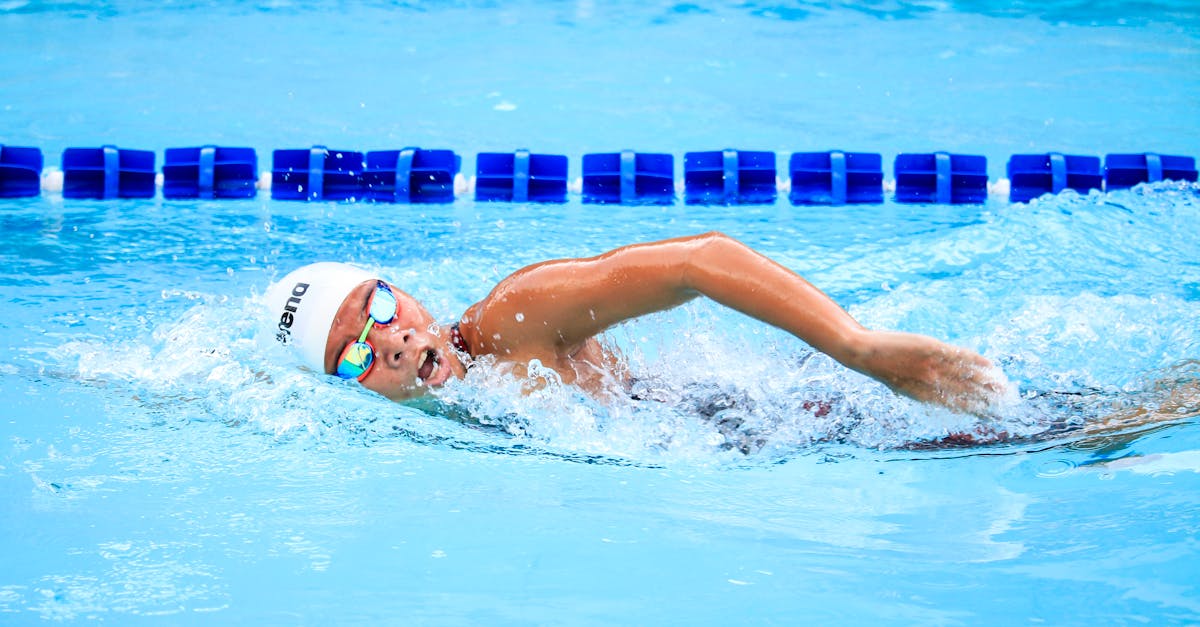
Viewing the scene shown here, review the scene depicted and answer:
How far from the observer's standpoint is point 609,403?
9.05ft

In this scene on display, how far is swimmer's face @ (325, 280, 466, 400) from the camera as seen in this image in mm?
2604

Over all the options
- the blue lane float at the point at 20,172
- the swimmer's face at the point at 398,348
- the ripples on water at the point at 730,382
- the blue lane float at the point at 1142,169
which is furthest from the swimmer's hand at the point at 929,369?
the blue lane float at the point at 20,172

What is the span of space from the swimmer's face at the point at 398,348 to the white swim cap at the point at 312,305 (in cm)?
2

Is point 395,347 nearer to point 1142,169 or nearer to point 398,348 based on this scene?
point 398,348

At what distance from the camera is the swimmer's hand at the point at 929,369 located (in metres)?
2.15

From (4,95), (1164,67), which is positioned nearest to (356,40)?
(4,95)

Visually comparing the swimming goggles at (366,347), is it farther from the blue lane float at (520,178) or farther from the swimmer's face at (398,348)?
the blue lane float at (520,178)

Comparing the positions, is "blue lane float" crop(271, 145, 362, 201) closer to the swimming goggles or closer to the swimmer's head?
the swimmer's head

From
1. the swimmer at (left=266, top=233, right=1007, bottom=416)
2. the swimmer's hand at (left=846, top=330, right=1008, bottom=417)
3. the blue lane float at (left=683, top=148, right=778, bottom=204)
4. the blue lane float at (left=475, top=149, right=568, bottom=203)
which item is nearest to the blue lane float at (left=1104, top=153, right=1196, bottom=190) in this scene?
the blue lane float at (left=683, top=148, right=778, bottom=204)

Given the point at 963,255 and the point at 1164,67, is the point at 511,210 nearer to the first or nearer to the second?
the point at 963,255

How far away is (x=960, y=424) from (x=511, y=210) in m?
2.78

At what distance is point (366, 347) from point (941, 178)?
10.6 feet

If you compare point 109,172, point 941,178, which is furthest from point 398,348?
point 941,178

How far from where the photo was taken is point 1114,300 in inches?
146
